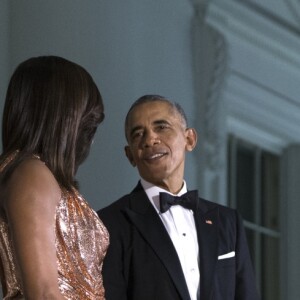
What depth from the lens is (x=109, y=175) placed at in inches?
217

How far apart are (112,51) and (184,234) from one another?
190 cm

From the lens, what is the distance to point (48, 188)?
2.57m

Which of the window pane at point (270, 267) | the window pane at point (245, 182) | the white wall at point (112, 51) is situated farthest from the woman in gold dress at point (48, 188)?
the window pane at point (270, 267)

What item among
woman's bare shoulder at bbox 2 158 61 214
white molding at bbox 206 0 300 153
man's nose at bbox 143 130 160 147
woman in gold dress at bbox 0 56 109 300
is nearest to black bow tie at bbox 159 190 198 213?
man's nose at bbox 143 130 160 147

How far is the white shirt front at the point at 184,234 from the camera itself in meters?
3.81

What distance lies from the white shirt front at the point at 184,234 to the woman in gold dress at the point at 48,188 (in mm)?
1053

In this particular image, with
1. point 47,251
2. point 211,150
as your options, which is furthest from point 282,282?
point 47,251

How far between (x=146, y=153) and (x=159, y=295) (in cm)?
44

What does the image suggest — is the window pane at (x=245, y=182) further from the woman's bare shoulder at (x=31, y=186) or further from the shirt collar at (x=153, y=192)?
the woman's bare shoulder at (x=31, y=186)

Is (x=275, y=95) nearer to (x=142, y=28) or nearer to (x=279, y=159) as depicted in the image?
(x=279, y=159)

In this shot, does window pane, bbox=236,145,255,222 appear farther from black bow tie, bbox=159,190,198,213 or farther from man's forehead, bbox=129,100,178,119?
black bow tie, bbox=159,190,198,213

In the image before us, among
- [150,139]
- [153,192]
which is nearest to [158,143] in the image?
[150,139]

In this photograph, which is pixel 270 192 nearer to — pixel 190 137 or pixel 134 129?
pixel 190 137

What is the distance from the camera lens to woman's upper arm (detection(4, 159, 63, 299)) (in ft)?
8.25
